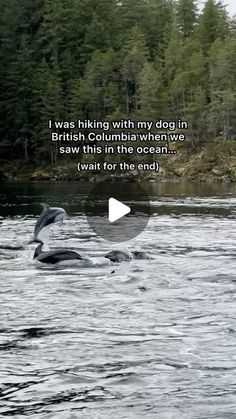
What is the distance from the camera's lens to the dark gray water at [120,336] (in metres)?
9.30

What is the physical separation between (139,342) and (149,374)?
171 centimetres

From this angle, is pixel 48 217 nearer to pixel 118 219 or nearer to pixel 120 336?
pixel 120 336

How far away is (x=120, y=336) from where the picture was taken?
12.5 metres

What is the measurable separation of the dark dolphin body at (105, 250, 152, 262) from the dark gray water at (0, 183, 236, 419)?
0.36 metres

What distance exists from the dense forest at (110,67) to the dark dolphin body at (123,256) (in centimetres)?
7854

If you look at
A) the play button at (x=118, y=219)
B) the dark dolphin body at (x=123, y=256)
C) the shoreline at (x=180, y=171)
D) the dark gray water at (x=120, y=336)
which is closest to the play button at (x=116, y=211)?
the play button at (x=118, y=219)

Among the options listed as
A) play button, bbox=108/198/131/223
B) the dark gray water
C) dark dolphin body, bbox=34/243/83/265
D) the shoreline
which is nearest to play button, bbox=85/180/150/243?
play button, bbox=108/198/131/223

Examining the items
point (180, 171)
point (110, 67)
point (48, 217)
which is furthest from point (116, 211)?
point (110, 67)

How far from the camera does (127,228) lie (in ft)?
110

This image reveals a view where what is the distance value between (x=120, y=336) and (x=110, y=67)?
335ft

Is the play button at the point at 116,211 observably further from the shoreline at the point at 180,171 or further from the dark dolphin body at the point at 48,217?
the shoreline at the point at 180,171

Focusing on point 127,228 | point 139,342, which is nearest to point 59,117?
point 127,228

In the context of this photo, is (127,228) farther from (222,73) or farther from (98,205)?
(222,73)

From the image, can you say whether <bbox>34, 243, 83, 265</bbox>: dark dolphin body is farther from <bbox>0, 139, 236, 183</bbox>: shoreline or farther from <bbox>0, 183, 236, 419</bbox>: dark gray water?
<bbox>0, 139, 236, 183</bbox>: shoreline
